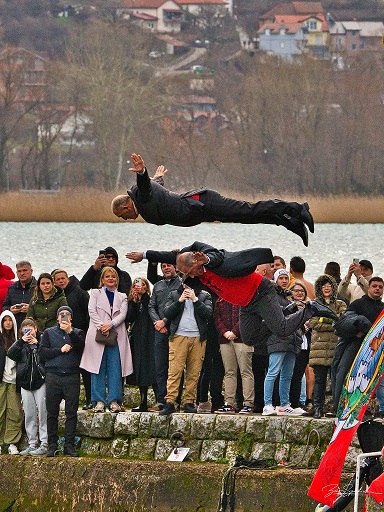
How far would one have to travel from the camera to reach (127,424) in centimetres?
1608

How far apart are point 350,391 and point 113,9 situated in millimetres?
103725

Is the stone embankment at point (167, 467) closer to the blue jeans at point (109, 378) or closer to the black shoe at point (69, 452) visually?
the black shoe at point (69, 452)

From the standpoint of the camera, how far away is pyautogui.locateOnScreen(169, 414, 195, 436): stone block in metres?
15.8

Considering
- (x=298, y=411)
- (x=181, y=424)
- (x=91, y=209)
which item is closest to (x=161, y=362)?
(x=181, y=424)

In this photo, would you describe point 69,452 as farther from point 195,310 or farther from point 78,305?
point 195,310

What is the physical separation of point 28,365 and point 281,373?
2.61 meters

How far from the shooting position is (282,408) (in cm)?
1585

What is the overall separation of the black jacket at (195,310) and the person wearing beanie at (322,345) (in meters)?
1.11

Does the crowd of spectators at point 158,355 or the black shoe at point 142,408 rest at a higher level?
the crowd of spectators at point 158,355

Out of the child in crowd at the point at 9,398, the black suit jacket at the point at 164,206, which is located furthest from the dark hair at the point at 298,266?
the black suit jacket at the point at 164,206

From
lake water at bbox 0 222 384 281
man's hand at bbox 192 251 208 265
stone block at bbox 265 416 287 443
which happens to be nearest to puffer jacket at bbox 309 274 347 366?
stone block at bbox 265 416 287 443

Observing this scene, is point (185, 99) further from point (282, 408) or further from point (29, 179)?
point (282, 408)

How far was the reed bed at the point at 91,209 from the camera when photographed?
49.7m

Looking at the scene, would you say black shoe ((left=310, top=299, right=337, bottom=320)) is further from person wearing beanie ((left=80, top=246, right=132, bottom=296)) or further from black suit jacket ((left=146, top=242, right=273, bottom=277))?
black suit jacket ((left=146, top=242, right=273, bottom=277))
